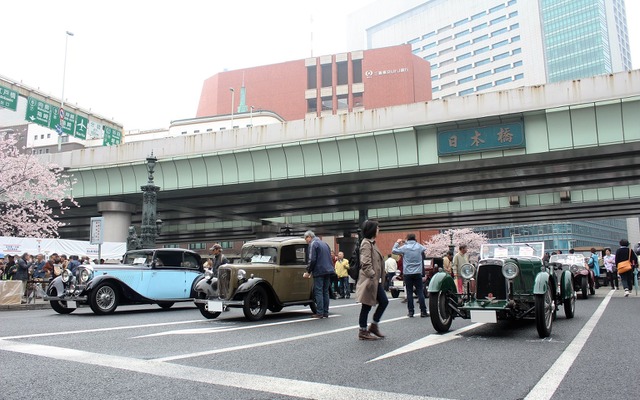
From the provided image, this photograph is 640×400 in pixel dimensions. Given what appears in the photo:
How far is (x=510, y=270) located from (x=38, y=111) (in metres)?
38.0

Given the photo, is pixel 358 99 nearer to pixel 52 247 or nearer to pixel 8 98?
pixel 8 98

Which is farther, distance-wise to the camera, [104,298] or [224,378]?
[104,298]

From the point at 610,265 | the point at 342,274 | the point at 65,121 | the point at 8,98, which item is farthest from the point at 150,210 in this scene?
the point at 65,121

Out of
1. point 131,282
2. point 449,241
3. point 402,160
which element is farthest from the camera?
point 449,241

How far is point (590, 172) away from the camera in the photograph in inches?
980

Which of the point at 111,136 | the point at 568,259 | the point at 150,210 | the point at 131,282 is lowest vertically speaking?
the point at 131,282

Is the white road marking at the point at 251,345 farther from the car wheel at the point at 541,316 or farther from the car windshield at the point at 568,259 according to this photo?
the car windshield at the point at 568,259

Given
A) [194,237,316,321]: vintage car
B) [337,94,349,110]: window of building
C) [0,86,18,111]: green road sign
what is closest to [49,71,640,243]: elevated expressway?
[0,86,18,111]: green road sign

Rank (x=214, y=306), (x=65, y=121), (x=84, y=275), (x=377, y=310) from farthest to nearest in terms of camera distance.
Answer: (x=65, y=121) < (x=84, y=275) < (x=214, y=306) < (x=377, y=310)

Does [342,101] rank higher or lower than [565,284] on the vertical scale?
higher

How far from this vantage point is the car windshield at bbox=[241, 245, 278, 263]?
1076cm

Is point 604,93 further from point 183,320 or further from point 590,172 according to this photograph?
point 183,320

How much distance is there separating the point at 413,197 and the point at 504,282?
24115 millimetres

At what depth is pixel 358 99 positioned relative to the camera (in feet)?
273
